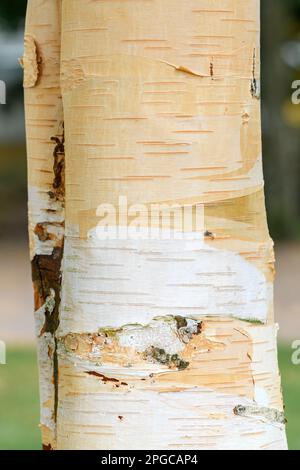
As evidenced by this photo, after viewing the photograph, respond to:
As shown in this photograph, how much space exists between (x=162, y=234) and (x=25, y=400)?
16.0 feet

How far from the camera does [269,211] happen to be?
49.5ft

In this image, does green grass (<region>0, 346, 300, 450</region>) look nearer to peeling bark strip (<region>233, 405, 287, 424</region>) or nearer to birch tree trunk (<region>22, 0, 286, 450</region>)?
peeling bark strip (<region>233, 405, 287, 424</region>)

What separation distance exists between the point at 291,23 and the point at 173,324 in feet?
47.0

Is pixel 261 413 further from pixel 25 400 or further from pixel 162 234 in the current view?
pixel 25 400

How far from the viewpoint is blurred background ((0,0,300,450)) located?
22.0ft

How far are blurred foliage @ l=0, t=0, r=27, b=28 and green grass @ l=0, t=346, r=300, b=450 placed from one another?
27.8ft

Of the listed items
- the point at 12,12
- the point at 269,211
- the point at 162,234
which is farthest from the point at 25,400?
the point at 12,12

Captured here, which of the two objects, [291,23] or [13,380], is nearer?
[13,380]

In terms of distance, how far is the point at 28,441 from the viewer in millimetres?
5273

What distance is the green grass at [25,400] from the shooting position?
5324 millimetres

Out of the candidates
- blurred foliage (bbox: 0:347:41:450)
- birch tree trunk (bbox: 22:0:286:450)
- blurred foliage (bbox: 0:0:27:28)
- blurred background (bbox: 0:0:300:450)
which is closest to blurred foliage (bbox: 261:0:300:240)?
blurred background (bbox: 0:0:300:450)
